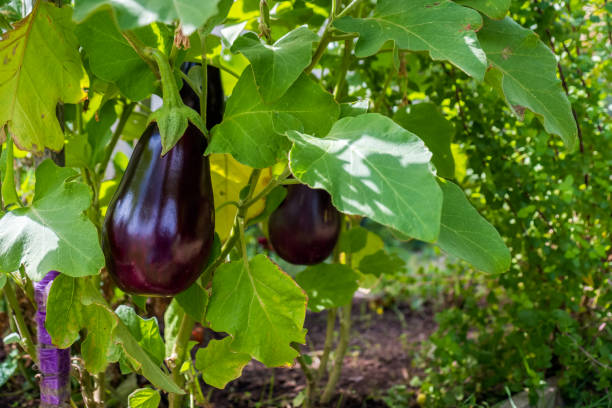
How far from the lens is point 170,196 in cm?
52

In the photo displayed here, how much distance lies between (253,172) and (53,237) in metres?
0.24

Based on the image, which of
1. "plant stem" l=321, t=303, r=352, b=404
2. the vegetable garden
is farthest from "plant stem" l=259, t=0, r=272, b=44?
"plant stem" l=321, t=303, r=352, b=404

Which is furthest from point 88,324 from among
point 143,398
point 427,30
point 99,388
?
point 427,30

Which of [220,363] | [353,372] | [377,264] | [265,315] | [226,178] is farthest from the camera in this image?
[353,372]

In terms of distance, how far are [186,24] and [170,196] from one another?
24 cm

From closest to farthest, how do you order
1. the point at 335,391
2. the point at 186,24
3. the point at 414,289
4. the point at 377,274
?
the point at 186,24, the point at 377,274, the point at 335,391, the point at 414,289

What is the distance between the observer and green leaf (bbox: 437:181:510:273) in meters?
0.49

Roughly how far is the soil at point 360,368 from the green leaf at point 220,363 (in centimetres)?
39

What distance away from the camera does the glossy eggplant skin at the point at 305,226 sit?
780 mm

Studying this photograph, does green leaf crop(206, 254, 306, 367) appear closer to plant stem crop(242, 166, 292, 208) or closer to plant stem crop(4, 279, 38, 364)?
plant stem crop(242, 166, 292, 208)

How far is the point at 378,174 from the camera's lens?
0.40 meters

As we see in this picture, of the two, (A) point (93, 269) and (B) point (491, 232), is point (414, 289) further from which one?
(A) point (93, 269)

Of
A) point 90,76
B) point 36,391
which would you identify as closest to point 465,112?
point 90,76

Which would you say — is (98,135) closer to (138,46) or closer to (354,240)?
(138,46)
